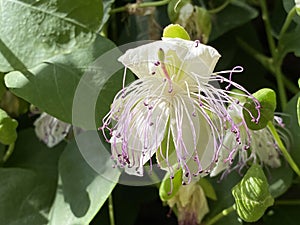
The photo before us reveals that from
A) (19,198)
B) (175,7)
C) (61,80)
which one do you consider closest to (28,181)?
(19,198)

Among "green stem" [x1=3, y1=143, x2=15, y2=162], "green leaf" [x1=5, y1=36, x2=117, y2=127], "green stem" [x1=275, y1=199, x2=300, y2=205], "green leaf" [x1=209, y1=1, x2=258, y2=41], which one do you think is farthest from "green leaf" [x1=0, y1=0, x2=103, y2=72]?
"green stem" [x1=275, y1=199, x2=300, y2=205]

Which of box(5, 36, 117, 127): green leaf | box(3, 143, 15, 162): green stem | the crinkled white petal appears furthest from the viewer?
box(3, 143, 15, 162): green stem

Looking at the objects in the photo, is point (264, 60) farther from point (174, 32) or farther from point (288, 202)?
point (174, 32)

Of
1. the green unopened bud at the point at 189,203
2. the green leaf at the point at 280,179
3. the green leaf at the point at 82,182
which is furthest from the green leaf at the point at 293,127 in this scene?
the green leaf at the point at 82,182

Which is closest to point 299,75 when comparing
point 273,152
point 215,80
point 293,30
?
point 293,30

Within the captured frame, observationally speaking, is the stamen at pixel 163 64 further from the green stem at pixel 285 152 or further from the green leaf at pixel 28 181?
the green leaf at pixel 28 181

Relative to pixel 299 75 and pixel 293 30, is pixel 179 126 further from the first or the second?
pixel 299 75

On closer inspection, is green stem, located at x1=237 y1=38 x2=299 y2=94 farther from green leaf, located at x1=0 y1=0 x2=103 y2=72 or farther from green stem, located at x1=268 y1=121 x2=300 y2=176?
green leaf, located at x1=0 y1=0 x2=103 y2=72
